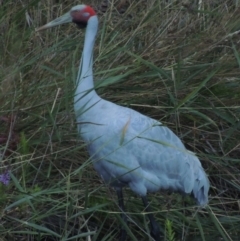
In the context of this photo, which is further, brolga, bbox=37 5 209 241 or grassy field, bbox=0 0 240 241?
brolga, bbox=37 5 209 241

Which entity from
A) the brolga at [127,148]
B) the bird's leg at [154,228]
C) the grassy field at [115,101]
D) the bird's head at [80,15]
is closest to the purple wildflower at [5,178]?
the grassy field at [115,101]

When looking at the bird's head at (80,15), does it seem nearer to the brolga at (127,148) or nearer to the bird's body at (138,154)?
the brolga at (127,148)

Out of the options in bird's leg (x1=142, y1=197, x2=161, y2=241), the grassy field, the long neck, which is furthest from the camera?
bird's leg (x1=142, y1=197, x2=161, y2=241)

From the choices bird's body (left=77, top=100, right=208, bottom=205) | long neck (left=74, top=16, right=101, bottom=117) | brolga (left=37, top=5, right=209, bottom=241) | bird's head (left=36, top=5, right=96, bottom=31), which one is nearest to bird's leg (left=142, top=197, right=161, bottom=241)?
brolga (left=37, top=5, right=209, bottom=241)

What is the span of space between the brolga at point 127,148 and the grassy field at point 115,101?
63 millimetres

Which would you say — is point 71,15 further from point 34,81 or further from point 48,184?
point 48,184

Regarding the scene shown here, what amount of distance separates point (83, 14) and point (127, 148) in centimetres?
61

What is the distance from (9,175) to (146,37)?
1458 mm

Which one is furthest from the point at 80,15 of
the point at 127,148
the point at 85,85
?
the point at 127,148

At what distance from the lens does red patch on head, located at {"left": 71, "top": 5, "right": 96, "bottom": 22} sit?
172 inches

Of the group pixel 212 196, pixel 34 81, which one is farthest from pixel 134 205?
pixel 34 81

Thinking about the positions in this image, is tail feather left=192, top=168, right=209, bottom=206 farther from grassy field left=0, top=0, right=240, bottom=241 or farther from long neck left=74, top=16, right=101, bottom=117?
long neck left=74, top=16, right=101, bottom=117

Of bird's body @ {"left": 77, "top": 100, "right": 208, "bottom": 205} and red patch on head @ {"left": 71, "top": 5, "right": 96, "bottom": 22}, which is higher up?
red patch on head @ {"left": 71, "top": 5, "right": 96, "bottom": 22}

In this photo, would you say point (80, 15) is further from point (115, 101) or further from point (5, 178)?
point (5, 178)
